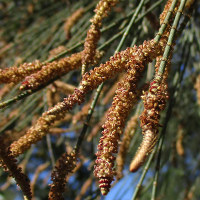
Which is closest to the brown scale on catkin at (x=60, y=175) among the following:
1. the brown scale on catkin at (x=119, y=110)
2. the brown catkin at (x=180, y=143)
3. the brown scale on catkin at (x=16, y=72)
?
the brown scale on catkin at (x=119, y=110)

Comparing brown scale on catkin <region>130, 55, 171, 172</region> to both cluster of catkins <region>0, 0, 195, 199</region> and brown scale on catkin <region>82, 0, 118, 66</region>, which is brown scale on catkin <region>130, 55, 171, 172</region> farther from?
brown scale on catkin <region>82, 0, 118, 66</region>

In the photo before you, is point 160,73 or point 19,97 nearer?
point 160,73

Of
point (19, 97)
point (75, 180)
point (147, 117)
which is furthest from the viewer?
point (75, 180)

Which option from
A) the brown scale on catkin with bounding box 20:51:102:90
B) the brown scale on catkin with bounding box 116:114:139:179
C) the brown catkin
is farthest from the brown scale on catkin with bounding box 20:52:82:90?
the brown catkin

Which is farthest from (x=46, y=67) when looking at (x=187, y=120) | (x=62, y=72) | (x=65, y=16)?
(x=187, y=120)

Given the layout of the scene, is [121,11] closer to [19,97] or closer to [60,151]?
[19,97]

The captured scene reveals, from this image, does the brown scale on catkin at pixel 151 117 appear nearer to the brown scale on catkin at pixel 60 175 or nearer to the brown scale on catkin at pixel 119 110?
the brown scale on catkin at pixel 119 110

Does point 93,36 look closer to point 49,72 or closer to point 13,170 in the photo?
point 49,72

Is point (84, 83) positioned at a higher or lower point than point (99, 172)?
higher
